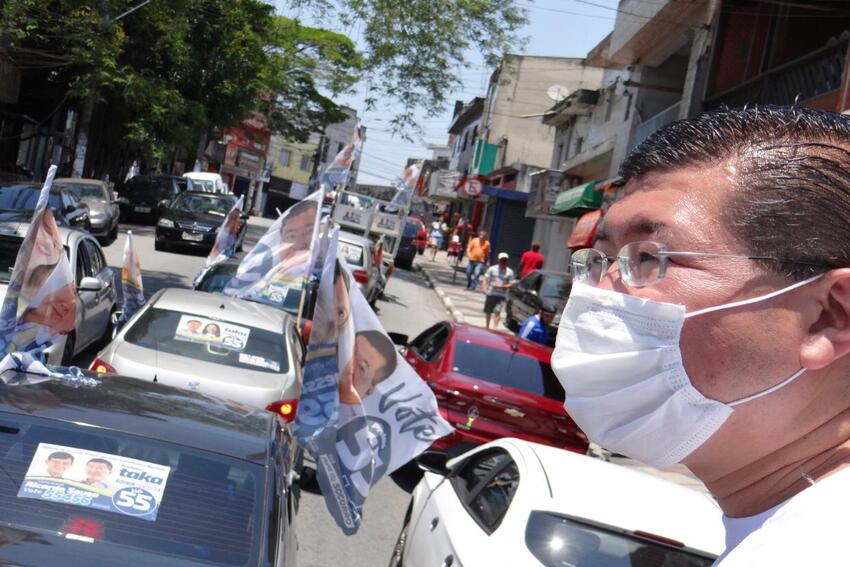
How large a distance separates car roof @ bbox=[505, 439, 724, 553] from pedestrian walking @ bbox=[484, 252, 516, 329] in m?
15.3

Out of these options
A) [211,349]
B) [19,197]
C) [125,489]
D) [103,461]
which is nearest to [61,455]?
[103,461]

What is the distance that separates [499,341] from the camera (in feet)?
33.5

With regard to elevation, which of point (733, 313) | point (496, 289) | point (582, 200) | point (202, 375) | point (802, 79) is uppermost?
point (802, 79)

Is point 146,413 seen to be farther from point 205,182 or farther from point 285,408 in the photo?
point 205,182

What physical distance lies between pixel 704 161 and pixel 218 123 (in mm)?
36961

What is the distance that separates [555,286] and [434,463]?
48.5 ft

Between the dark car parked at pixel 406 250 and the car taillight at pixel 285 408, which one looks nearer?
the car taillight at pixel 285 408

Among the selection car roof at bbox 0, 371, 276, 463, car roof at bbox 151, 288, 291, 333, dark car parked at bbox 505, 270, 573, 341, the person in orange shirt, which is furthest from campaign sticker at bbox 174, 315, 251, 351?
the person in orange shirt

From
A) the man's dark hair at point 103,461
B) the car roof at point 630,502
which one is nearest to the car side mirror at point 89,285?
the car roof at point 630,502

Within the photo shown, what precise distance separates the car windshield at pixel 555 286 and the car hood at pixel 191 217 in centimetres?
992

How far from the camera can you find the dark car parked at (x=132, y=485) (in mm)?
3812

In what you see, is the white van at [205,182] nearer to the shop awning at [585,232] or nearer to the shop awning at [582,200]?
the shop awning at [582,200]

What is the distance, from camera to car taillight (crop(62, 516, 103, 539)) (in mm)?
3834

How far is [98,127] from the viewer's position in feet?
120
